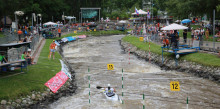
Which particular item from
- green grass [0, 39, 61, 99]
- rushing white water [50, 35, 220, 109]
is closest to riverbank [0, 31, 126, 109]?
green grass [0, 39, 61, 99]

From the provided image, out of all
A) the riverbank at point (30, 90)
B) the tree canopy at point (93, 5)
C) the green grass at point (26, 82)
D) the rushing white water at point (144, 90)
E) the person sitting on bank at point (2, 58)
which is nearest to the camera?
the riverbank at point (30, 90)

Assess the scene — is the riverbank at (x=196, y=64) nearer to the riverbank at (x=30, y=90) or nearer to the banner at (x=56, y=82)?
the riverbank at (x=30, y=90)

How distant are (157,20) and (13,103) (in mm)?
72845

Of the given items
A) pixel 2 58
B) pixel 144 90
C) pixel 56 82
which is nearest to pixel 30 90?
pixel 56 82

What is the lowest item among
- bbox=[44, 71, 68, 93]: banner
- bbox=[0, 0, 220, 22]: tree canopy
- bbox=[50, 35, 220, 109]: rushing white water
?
bbox=[50, 35, 220, 109]: rushing white water

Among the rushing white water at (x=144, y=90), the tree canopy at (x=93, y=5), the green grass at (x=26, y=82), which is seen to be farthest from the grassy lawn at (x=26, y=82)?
the tree canopy at (x=93, y=5)

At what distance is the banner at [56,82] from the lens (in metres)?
17.0

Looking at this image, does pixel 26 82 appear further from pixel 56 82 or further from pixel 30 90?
pixel 56 82

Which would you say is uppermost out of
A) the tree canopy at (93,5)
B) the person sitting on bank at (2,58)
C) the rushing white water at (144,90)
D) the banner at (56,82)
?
the tree canopy at (93,5)

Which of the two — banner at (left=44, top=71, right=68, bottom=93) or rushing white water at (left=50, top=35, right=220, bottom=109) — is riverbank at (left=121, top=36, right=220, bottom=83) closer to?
rushing white water at (left=50, top=35, right=220, bottom=109)

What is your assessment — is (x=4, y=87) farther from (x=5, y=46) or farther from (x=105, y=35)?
(x=105, y=35)

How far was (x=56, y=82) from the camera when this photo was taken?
18047mm

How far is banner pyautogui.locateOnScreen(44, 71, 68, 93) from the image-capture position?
17.0 meters

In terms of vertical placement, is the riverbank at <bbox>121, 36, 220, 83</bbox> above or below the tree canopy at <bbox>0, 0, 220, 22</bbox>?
below
